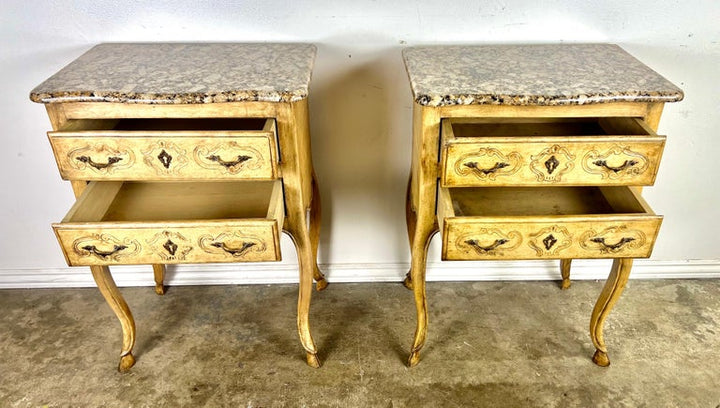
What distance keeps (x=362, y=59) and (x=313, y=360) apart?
887mm

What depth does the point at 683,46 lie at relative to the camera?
1505 millimetres

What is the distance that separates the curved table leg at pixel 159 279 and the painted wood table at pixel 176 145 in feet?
Result: 1.37

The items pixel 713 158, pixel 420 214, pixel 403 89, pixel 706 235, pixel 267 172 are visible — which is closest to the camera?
pixel 267 172

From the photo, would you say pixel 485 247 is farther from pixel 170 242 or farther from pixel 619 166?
pixel 170 242

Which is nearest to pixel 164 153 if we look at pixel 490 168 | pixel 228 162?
pixel 228 162

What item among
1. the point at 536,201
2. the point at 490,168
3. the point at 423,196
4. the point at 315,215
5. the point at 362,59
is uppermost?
the point at 362,59

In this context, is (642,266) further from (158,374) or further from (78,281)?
(78,281)

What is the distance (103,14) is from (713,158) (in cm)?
189

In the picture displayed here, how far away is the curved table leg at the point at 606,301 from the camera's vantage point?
1.39 metres

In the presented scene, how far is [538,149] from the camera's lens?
1158mm

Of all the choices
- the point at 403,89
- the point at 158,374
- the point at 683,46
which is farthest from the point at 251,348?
the point at 683,46

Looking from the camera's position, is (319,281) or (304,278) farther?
(319,281)

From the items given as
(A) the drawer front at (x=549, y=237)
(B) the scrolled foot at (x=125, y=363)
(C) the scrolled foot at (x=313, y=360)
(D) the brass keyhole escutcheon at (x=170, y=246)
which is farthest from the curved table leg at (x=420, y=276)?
(B) the scrolled foot at (x=125, y=363)

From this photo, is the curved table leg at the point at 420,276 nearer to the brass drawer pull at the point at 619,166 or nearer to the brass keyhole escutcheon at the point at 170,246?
the brass drawer pull at the point at 619,166
